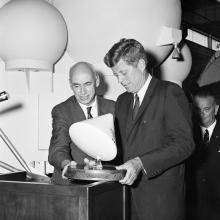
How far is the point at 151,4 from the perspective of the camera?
102 inches

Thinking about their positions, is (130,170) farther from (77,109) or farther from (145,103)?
(77,109)

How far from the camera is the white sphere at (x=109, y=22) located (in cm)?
253

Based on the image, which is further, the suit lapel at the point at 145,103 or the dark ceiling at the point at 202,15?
the dark ceiling at the point at 202,15

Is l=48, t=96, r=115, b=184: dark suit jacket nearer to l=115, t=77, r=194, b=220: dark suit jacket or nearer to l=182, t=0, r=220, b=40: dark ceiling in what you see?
l=115, t=77, r=194, b=220: dark suit jacket

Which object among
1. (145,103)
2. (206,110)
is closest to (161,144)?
(145,103)

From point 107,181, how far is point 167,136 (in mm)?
386

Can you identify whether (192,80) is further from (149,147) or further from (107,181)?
(107,181)

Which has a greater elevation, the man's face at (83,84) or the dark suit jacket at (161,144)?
the man's face at (83,84)

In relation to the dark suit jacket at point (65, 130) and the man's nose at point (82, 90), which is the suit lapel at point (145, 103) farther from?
the man's nose at point (82, 90)

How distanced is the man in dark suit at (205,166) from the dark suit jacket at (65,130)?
0.85 metres

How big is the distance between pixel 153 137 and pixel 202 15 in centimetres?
349

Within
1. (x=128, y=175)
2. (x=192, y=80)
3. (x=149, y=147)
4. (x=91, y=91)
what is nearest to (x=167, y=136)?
(x=149, y=147)

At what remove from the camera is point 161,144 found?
1.66 meters

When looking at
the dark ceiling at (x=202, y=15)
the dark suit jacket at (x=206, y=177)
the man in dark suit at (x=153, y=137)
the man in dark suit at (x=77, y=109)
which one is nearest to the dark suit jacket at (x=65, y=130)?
the man in dark suit at (x=77, y=109)
